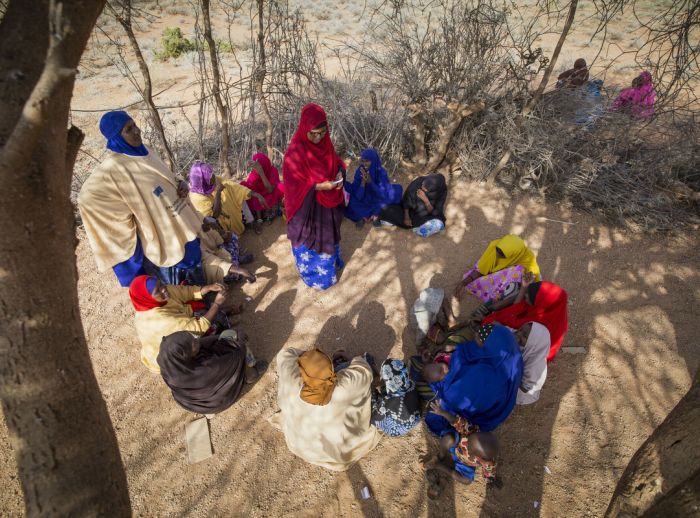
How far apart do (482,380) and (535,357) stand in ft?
1.84

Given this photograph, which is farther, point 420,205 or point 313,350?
point 420,205

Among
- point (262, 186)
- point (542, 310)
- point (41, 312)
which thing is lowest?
point (542, 310)

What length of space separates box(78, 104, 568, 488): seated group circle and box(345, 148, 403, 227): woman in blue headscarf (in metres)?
0.82

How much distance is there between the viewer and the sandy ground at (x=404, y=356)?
293cm

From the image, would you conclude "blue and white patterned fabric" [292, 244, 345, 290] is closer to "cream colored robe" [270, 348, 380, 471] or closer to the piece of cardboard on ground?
"cream colored robe" [270, 348, 380, 471]

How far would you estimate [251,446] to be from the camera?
320 cm

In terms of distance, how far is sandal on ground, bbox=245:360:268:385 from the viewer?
356 centimetres

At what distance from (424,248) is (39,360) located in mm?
4242

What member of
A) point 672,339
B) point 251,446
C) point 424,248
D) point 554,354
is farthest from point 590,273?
point 251,446

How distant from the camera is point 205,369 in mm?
3006

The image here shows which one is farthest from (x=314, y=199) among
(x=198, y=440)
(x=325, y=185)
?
(x=198, y=440)

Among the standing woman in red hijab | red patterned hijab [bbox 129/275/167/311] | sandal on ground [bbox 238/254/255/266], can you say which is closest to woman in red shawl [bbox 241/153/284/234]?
sandal on ground [bbox 238/254/255/266]

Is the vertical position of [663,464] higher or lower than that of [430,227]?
higher

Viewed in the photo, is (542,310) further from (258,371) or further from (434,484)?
(258,371)
